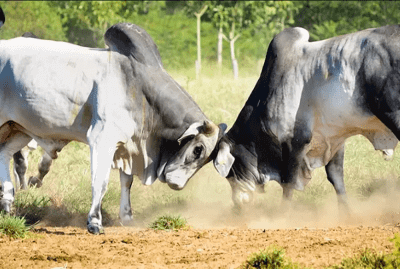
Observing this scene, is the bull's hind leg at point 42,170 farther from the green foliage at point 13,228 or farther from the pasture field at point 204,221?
the green foliage at point 13,228

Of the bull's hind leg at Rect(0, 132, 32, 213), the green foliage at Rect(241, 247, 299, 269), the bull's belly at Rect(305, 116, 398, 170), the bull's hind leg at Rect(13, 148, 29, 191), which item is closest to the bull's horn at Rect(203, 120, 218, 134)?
the bull's belly at Rect(305, 116, 398, 170)

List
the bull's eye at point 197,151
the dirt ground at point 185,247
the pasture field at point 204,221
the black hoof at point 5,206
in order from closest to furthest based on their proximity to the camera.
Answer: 1. the dirt ground at point 185,247
2. the pasture field at point 204,221
3. the bull's eye at point 197,151
4. the black hoof at point 5,206

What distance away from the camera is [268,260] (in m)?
5.43

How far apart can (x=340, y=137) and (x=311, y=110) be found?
47 cm

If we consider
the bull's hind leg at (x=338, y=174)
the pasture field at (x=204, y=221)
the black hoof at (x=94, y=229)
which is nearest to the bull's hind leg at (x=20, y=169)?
the pasture field at (x=204, y=221)

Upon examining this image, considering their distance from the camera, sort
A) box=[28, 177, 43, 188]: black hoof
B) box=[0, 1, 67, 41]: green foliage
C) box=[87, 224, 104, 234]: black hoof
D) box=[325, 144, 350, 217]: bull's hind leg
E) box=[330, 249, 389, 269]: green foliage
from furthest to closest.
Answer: box=[0, 1, 67, 41]: green foliage, box=[28, 177, 43, 188]: black hoof, box=[325, 144, 350, 217]: bull's hind leg, box=[87, 224, 104, 234]: black hoof, box=[330, 249, 389, 269]: green foliage

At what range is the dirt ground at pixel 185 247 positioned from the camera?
593 cm

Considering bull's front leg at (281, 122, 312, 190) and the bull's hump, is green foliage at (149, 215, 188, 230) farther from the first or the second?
the bull's hump

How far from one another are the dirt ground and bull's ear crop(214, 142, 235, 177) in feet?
3.61

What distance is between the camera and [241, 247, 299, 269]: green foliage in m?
5.39

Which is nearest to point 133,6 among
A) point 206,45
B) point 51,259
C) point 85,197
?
point 206,45

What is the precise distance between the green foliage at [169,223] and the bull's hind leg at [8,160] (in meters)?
1.78

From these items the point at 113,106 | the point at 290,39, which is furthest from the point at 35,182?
the point at 290,39

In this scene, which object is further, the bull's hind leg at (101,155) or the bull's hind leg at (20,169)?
the bull's hind leg at (20,169)
